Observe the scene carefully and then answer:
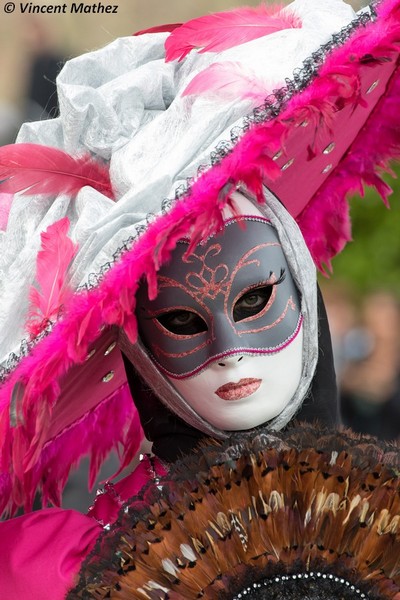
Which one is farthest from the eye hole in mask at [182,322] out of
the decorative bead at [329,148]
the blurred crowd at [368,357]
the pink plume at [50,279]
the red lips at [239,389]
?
the blurred crowd at [368,357]

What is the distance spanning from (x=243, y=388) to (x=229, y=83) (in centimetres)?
57

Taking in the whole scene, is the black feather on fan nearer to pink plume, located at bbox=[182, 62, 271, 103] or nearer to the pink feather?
pink plume, located at bbox=[182, 62, 271, 103]

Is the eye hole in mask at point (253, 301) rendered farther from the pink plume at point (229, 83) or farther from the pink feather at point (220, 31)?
the pink feather at point (220, 31)

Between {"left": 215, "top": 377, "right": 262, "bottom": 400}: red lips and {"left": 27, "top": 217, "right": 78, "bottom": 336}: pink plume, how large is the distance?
1.15 ft

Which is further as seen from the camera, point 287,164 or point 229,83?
point 287,164

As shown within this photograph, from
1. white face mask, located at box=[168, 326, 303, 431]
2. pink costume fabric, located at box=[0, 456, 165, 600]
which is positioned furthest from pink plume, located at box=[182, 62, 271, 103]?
pink costume fabric, located at box=[0, 456, 165, 600]

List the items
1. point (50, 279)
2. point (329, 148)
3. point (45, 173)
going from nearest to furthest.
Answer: point (50, 279)
point (45, 173)
point (329, 148)

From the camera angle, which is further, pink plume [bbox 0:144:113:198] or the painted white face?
pink plume [bbox 0:144:113:198]

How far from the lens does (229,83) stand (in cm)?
186

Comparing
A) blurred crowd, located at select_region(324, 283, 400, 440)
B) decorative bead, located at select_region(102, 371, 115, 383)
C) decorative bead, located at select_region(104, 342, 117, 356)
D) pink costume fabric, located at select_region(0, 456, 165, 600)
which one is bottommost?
blurred crowd, located at select_region(324, 283, 400, 440)

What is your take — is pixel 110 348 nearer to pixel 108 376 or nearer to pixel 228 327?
pixel 108 376

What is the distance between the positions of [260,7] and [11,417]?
100cm

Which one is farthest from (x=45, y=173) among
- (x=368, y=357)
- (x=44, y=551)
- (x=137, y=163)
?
(x=368, y=357)

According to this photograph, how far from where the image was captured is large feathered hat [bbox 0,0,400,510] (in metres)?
1.70
